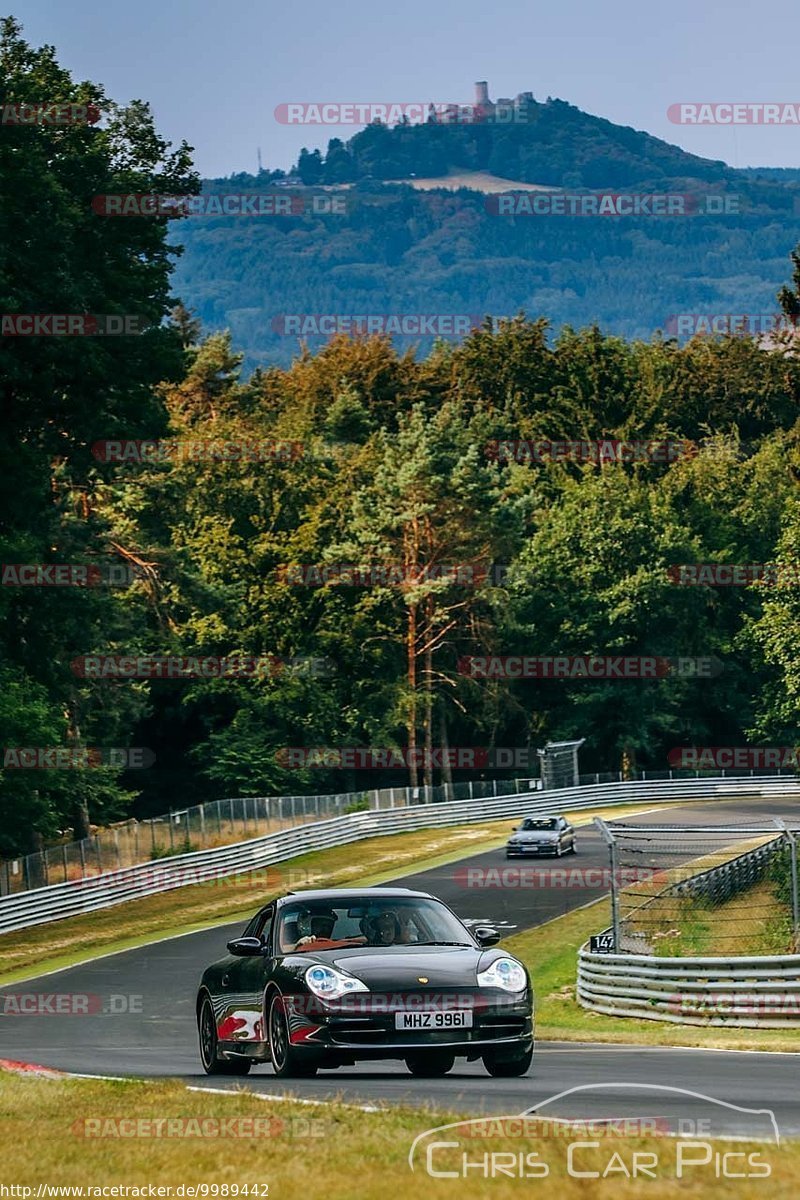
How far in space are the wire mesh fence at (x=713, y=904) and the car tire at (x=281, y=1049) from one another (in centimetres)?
768

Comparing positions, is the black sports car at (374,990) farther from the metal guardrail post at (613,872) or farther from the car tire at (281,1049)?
the metal guardrail post at (613,872)

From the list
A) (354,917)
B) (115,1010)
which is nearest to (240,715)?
(115,1010)

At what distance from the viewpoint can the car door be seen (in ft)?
46.3

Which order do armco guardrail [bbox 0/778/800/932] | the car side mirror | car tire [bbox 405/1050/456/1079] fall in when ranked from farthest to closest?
armco guardrail [bbox 0/778/800/932], the car side mirror, car tire [bbox 405/1050/456/1079]

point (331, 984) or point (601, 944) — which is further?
point (601, 944)

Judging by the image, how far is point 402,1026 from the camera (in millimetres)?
12867

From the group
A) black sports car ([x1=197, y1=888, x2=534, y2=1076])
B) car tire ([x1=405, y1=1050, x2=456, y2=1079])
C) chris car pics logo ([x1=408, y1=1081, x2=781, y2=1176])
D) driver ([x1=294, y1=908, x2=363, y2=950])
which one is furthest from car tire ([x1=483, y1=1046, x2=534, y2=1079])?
chris car pics logo ([x1=408, y1=1081, x2=781, y2=1176])

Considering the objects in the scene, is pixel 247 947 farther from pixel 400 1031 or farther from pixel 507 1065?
pixel 507 1065

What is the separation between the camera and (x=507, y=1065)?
43.8 ft

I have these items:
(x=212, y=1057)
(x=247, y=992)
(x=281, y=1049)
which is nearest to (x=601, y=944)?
(x=212, y=1057)

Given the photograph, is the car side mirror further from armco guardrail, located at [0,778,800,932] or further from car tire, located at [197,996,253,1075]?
armco guardrail, located at [0,778,800,932]

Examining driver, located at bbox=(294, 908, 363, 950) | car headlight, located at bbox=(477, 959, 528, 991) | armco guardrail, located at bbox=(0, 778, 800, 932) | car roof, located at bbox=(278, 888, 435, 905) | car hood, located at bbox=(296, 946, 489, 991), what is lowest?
armco guardrail, located at bbox=(0, 778, 800, 932)

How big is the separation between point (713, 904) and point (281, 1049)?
1866cm

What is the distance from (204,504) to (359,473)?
29.4 feet
